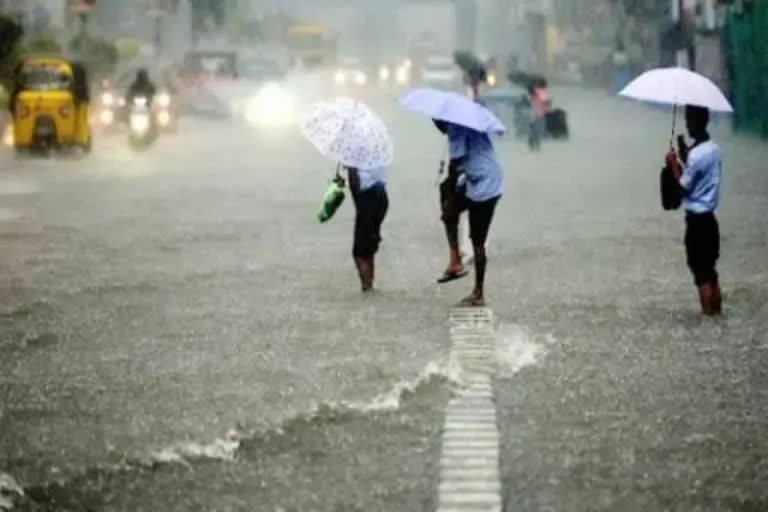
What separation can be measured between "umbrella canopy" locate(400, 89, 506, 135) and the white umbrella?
1.00 metres

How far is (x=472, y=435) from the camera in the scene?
292 inches

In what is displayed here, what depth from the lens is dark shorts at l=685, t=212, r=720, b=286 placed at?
35.7 ft

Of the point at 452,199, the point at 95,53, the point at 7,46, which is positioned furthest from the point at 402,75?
the point at 452,199

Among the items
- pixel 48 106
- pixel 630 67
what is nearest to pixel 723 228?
pixel 48 106

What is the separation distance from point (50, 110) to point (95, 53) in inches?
1070

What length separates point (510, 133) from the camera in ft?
124

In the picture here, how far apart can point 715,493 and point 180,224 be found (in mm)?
11500

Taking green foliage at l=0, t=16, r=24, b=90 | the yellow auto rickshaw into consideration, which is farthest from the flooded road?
green foliage at l=0, t=16, r=24, b=90

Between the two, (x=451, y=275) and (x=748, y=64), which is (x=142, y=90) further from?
(x=451, y=275)

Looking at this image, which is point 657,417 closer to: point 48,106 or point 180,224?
point 180,224

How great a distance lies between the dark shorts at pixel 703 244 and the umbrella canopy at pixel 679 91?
0.78 m

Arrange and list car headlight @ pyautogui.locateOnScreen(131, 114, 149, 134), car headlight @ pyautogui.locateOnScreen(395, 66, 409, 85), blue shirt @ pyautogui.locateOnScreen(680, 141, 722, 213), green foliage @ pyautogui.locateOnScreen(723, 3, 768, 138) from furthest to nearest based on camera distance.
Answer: car headlight @ pyautogui.locateOnScreen(395, 66, 409, 85)
green foliage @ pyautogui.locateOnScreen(723, 3, 768, 138)
car headlight @ pyautogui.locateOnScreen(131, 114, 149, 134)
blue shirt @ pyautogui.locateOnScreen(680, 141, 722, 213)

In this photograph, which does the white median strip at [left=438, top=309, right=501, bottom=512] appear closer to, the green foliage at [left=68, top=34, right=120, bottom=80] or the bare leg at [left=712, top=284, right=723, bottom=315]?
the bare leg at [left=712, top=284, right=723, bottom=315]

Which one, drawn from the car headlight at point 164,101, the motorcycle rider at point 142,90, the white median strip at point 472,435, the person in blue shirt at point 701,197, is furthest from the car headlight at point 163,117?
the white median strip at point 472,435
